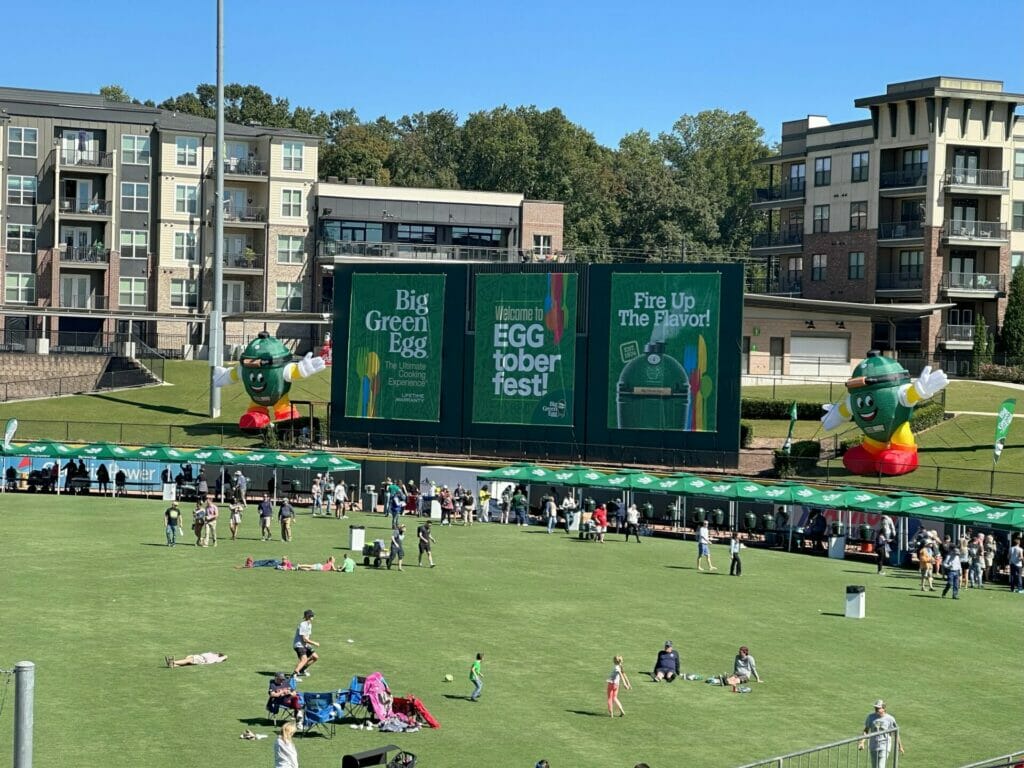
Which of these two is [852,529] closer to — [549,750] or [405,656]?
[405,656]

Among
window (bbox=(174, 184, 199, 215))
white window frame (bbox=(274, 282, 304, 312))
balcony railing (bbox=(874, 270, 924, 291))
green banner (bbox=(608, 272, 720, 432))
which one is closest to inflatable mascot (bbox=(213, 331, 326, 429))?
green banner (bbox=(608, 272, 720, 432))

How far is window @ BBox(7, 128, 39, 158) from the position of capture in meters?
96.6

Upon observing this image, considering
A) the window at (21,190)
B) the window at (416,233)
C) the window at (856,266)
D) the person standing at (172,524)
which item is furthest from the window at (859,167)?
the person standing at (172,524)

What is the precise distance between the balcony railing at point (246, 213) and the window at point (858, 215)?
1587 inches

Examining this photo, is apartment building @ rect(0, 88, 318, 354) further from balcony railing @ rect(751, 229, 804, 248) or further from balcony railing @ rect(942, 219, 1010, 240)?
balcony railing @ rect(942, 219, 1010, 240)

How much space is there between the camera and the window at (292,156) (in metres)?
102

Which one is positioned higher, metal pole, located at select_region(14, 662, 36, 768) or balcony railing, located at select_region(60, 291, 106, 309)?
balcony railing, located at select_region(60, 291, 106, 309)

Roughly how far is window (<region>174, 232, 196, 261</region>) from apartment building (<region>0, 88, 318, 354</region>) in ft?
0.23

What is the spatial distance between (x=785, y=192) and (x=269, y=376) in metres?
45.9

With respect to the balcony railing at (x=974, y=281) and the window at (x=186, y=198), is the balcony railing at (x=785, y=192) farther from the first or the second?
the window at (x=186, y=198)

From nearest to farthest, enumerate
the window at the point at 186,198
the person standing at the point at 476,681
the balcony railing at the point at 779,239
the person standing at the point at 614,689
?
the person standing at the point at 614,689
the person standing at the point at 476,681
the window at the point at 186,198
the balcony railing at the point at 779,239

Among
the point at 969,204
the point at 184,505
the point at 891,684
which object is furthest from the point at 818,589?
the point at 969,204

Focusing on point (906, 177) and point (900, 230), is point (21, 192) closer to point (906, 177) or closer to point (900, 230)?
point (900, 230)

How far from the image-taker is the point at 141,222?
99.1 m
